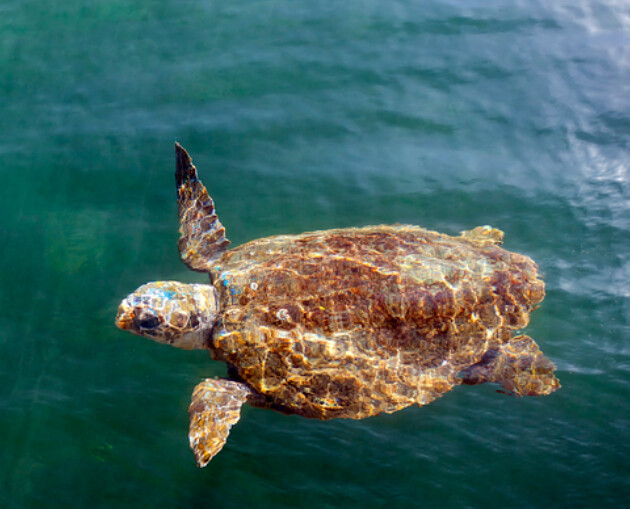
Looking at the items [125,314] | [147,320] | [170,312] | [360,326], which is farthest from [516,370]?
[125,314]

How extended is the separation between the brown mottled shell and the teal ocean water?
1017mm

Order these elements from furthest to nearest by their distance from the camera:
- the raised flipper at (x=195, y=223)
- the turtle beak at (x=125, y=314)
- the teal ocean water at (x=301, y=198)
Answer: the raised flipper at (x=195, y=223) < the teal ocean water at (x=301, y=198) < the turtle beak at (x=125, y=314)

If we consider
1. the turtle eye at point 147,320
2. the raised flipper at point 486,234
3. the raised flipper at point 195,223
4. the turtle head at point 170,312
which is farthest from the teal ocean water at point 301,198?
the turtle eye at point 147,320

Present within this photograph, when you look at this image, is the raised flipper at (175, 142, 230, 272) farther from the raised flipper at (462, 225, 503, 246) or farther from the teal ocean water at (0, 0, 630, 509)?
the raised flipper at (462, 225, 503, 246)

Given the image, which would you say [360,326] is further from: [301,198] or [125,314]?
[301,198]

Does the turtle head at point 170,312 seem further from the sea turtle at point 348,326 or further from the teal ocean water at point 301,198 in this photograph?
the teal ocean water at point 301,198

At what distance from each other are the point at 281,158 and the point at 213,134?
1.17 m

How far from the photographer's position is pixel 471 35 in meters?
7.63

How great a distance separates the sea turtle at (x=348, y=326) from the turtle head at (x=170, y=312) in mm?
11

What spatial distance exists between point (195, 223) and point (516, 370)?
407 centimetres

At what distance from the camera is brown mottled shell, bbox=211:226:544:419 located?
4062 millimetres

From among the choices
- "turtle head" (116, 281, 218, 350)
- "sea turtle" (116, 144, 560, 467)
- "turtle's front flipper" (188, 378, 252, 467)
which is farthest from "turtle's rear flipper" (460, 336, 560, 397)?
"turtle head" (116, 281, 218, 350)

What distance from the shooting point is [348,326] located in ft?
13.3

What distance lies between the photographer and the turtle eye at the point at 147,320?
4316 mm
